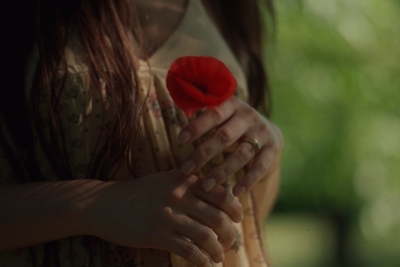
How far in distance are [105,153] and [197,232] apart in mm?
199

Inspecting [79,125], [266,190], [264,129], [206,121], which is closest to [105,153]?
[79,125]

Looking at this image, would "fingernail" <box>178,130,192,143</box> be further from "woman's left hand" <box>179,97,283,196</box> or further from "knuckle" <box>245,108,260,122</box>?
"knuckle" <box>245,108,260,122</box>

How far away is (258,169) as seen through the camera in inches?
37.7

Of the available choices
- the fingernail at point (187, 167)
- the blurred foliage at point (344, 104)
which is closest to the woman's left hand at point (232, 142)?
the fingernail at point (187, 167)

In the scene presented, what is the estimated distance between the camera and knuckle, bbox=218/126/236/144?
90 centimetres

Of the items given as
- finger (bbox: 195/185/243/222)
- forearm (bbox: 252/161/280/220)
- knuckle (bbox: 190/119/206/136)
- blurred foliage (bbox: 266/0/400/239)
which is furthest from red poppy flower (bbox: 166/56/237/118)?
blurred foliage (bbox: 266/0/400/239)

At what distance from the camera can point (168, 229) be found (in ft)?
2.83

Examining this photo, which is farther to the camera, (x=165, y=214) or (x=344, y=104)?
(x=344, y=104)

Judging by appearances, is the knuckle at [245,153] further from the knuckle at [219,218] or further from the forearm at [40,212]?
the forearm at [40,212]

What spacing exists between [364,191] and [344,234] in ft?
2.24

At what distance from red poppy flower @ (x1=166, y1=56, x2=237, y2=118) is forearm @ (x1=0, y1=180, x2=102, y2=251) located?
206mm

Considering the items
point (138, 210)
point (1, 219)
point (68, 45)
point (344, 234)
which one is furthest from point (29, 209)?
point (344, 234)

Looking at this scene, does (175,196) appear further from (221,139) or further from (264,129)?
(264,129)

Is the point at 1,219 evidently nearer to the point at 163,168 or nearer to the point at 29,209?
the point at 29,209
